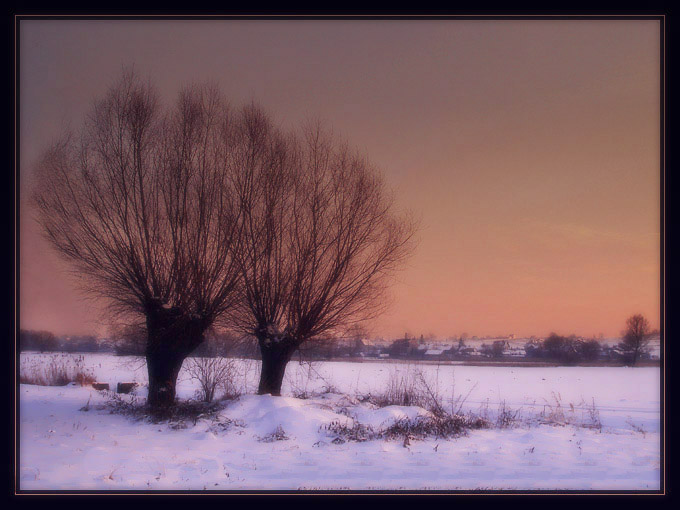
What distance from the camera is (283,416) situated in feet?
25.4

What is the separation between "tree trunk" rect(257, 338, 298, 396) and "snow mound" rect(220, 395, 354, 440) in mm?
753

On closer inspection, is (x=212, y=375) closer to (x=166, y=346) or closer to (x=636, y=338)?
(x=166, y=346)

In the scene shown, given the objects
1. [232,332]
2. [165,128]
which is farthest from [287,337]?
[165,128]

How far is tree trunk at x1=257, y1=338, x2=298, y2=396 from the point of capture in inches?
372

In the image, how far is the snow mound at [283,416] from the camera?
7422 mm

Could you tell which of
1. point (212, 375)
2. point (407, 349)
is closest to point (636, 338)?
point (407, 349)

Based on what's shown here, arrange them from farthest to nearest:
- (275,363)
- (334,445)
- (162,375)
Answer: (275,363) < (162,375) < (334,445)

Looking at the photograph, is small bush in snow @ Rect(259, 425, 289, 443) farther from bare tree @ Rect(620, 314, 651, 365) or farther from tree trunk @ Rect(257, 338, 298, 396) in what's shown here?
bare tree @ Rect(620, 314, 651, 365)

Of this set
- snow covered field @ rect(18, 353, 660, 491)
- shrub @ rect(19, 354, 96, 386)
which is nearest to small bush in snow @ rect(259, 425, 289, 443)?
snow covered field @ rect(18, 353, 660, 491)

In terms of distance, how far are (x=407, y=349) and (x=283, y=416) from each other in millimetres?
2896

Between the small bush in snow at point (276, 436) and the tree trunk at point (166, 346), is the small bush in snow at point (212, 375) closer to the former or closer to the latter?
the tree trunk at point (166, 346)

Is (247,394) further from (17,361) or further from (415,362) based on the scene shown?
(17,361)

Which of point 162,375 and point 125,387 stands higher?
point 162,375

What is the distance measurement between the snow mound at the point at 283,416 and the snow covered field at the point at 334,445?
0.02 m
